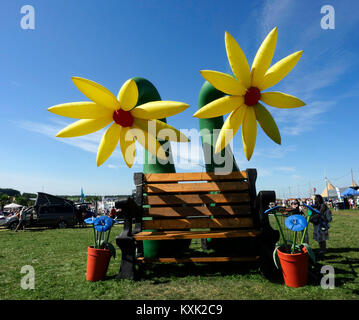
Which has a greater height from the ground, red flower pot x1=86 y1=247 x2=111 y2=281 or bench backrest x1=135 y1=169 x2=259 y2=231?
bench backrest x1=135 y1=169 x2=259 y2=231

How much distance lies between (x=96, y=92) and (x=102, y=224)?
1.81 meters

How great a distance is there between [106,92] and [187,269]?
2.94 m

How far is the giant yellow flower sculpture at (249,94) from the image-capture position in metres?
2.94

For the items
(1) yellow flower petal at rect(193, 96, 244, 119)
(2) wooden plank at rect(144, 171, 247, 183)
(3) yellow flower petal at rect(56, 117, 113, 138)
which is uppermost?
(1) yellow flower petal at rect(193, 96, 244, 119)

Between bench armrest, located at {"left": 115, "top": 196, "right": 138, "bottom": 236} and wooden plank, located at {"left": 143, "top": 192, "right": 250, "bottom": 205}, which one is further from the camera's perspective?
wooden plank, located at {"left": 143, "top": 192, "right": 250, "bottom": 205}

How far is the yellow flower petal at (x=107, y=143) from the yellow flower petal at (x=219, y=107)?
3.92 feet

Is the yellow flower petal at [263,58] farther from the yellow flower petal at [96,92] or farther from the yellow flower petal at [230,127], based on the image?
the yellow flower petal at [96,92]

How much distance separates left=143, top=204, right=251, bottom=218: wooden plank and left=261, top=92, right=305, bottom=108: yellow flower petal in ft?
5.41

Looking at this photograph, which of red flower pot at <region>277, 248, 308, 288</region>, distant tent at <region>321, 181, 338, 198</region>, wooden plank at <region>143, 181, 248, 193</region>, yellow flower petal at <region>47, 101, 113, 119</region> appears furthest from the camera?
distant tent at <region>321, 181, 338, 198</region>

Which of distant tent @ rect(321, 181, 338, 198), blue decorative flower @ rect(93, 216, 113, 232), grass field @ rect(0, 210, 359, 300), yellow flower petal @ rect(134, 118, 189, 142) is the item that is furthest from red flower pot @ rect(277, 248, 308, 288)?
distant tent @ rect(321, 181, 338, 198)

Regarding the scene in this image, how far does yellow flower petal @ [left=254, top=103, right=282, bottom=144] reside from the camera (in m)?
3.17

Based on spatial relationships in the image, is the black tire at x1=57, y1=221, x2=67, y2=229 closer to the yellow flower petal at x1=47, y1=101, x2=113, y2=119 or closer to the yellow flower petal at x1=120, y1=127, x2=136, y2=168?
the yellow flower petal at x1=120, y1=127, x2=136, y2=168

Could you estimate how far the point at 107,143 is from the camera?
3271mm
